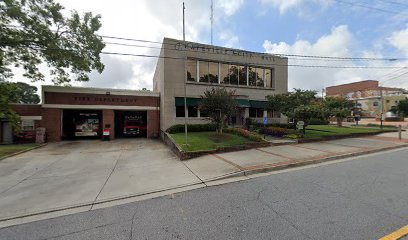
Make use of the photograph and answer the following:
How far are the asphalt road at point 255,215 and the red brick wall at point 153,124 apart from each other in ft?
44.1

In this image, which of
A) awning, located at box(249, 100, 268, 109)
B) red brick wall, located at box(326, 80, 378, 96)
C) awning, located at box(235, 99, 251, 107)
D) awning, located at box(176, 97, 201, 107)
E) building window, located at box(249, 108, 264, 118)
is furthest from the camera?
red brick wall, located at box(326, 80, 378, 96)

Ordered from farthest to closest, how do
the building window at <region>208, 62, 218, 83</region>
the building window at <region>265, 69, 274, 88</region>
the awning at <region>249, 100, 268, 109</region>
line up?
the building window at <region>265, 69, 274, 88</region> < the awning at <region>249, 100, 268, 109</region> < the building window at <region>208, 62, 218, 83</region>

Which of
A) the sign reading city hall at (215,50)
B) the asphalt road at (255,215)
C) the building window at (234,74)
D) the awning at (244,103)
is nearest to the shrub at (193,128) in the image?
the awning at (244,103)

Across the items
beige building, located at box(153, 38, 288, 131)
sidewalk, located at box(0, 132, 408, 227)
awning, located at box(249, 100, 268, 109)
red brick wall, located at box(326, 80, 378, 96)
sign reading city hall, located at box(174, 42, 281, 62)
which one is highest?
red brick wall, located at box(326, 80, 378, 96)

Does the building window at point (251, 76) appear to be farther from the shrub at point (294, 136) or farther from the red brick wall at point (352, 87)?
the red brick wall at point (352, 87)

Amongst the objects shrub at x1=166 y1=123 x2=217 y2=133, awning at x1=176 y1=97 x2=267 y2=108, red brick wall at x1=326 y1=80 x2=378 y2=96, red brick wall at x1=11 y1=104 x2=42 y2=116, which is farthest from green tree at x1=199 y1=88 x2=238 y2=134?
red brick wall at x1=326 y1=80 x2=378 y2=96

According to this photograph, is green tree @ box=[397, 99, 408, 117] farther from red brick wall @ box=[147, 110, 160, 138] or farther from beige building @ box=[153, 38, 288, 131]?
red brick wall @ box=[147, 110, 160, 138]

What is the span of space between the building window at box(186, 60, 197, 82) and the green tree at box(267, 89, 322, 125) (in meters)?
7.47

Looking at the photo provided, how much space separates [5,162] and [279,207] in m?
12.4

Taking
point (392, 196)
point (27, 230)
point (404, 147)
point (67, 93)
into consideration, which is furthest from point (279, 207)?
point (67, 93)

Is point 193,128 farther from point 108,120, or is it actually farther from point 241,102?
point 108,120

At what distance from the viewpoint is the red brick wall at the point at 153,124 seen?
58.3 ft

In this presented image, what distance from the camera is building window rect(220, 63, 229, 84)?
60.3 feet

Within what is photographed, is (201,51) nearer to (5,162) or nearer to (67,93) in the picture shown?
(67,93)
